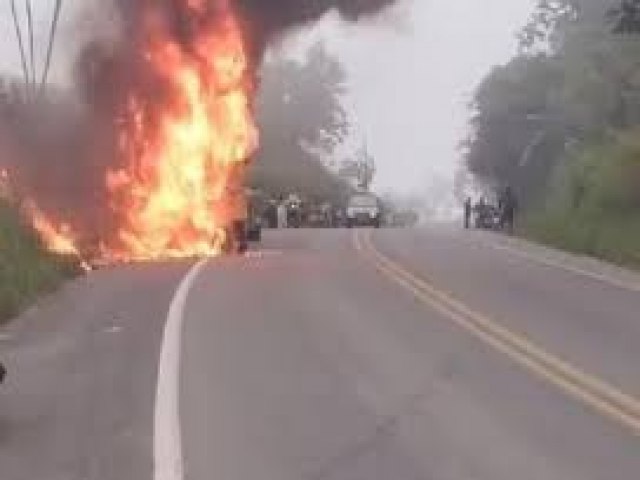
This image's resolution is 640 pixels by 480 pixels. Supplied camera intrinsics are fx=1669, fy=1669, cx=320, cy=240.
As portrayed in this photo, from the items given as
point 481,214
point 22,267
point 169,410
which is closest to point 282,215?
point 481,214

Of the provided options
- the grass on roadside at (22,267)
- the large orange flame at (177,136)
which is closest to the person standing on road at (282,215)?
the large orange flame at (177,136)

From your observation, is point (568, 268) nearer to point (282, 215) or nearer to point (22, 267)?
point (22, 267)

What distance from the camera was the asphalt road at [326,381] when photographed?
1104 cm

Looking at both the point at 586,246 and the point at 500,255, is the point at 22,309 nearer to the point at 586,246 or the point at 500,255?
the point at 500,255

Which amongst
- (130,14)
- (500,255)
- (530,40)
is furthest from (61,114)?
(530,40)

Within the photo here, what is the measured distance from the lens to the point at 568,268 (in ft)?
105

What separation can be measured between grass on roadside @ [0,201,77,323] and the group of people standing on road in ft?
78.3

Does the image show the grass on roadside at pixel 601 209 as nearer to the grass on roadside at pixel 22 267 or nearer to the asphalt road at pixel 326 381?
the asphalt road at pixel 326 381

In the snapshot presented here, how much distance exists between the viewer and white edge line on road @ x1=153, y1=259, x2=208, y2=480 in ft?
35.5

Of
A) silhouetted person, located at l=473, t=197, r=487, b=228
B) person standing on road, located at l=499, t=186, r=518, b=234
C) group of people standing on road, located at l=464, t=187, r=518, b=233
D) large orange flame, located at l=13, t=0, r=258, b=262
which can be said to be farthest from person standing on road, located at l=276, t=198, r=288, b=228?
large orange flame, located at l=13, t=0, r=258, b=262

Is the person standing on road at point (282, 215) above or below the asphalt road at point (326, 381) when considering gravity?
below

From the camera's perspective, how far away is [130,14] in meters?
38.6

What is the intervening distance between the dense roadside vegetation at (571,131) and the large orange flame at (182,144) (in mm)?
8814

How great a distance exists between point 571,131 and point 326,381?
178ft
